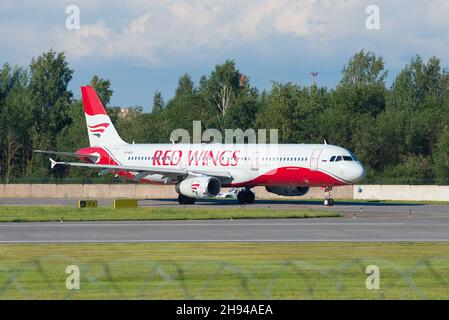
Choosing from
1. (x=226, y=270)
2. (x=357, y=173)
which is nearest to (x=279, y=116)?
(x=357, y=173)

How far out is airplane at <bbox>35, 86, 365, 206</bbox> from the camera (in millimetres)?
67625

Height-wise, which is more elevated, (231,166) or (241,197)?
(231,166)

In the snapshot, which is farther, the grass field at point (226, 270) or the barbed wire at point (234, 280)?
the grass field at point (226, 270)

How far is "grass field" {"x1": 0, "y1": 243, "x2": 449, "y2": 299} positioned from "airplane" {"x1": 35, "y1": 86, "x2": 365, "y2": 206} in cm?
3182

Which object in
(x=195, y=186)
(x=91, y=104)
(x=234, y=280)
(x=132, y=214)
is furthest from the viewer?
(x=91, y=104)

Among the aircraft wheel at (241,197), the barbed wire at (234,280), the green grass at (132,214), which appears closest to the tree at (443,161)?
the aircraft wheel at (241,197)

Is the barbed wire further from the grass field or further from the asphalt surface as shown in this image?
the asphalt surface

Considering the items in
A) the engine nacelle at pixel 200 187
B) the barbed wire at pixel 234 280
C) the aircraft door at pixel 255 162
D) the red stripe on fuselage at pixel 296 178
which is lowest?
the barbed wire at pixel 234 280

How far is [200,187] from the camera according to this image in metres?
69.4

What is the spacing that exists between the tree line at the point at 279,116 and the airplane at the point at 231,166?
20.7m

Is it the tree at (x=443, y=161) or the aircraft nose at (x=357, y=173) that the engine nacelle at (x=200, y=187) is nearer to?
the aircraft nose at (x=357, y=173)

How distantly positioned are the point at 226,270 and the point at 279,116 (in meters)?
95.6

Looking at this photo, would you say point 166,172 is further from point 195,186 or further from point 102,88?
point 102,88

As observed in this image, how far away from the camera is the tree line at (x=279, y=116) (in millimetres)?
115500
